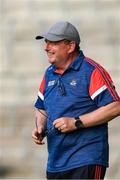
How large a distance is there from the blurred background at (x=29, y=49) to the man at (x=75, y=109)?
4634mm

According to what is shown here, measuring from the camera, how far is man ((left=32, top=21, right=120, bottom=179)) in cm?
602

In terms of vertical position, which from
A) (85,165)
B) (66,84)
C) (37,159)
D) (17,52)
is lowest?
(37,159)

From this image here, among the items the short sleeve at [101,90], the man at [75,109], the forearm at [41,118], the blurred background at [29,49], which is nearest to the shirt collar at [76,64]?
the man at [75,109]

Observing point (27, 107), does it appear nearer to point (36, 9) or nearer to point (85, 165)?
point (36, 9)

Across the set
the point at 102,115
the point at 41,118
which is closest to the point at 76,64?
the point at 102,115

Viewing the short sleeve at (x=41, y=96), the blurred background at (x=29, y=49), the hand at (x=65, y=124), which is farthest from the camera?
the blurred background at (x=29, y=49)

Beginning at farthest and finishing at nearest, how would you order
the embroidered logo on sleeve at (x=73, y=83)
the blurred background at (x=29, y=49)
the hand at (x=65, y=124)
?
the blurred background at (x=29, y=49) < the embroidered logo on sleeve at (x=73, y=83) < the hand at (x=65, y=124)

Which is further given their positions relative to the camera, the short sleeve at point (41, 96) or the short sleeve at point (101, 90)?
the short sleeve at point (41, 96)

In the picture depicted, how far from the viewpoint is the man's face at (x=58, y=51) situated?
245 inches

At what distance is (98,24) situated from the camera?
444 inches

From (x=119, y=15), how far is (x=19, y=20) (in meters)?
1.27

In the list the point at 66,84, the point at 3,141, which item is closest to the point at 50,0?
the point at 3,141

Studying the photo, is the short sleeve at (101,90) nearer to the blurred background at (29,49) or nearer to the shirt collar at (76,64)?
the shirt collar at (76,64)

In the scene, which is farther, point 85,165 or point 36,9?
point 36,9
